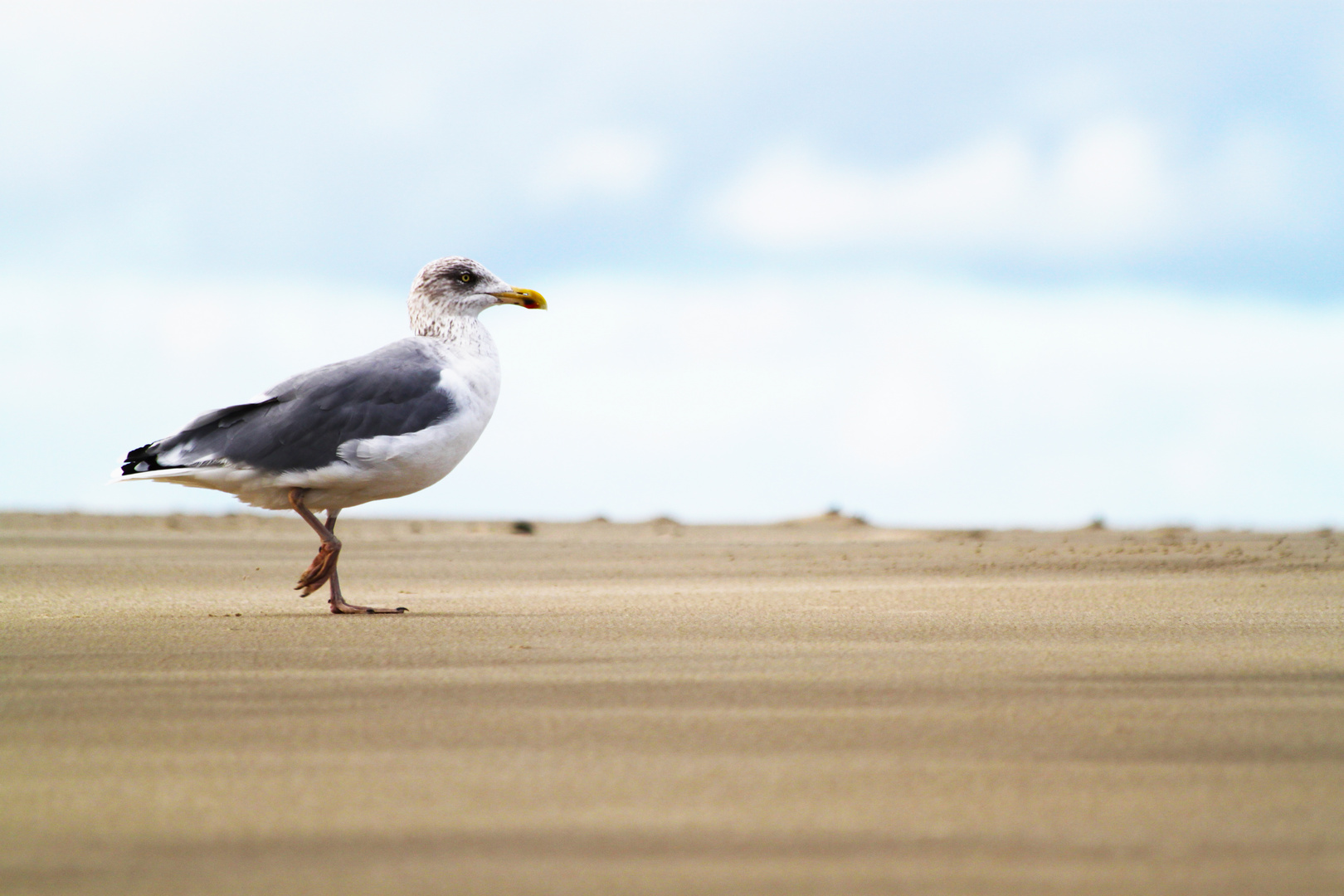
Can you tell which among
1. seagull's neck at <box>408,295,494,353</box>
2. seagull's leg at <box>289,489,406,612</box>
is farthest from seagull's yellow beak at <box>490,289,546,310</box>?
seagull's leg at <box>289,489,406,612</box>

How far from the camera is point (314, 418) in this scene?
20.9ft

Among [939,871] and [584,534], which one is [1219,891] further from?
[584,534]

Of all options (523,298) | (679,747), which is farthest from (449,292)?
(679,747)

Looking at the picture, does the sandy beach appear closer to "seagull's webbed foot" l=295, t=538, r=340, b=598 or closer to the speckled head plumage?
"seagull's webbed foot" l=295, t=538, r=340, b=598

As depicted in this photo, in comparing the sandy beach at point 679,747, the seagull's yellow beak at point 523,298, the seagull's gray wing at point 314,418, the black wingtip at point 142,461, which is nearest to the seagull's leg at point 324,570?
the sandy beach at point 679,747

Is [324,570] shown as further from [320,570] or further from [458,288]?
[458,288]

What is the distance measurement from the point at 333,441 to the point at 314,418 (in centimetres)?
16

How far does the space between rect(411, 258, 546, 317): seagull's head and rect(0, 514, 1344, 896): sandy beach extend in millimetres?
2070

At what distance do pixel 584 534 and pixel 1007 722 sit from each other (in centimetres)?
1200

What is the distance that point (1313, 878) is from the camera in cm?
197

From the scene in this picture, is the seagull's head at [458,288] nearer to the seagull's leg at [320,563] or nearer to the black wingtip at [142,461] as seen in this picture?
the seagull's leg at [320,563]

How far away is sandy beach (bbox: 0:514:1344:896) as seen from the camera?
79.8 inches

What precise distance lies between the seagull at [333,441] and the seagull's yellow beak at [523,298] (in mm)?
798

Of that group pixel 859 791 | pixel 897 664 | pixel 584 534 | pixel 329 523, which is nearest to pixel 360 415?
pixel 329 523
